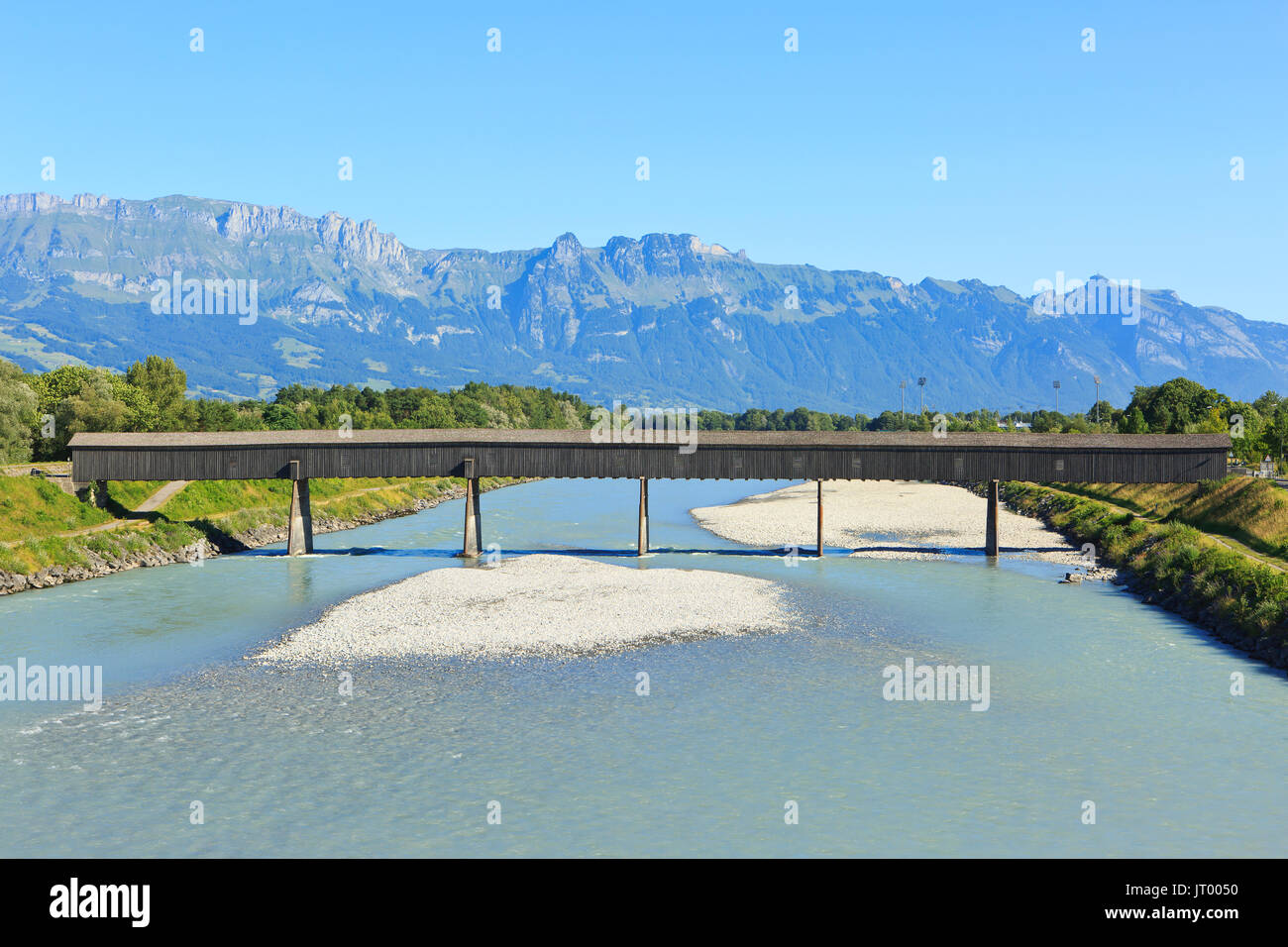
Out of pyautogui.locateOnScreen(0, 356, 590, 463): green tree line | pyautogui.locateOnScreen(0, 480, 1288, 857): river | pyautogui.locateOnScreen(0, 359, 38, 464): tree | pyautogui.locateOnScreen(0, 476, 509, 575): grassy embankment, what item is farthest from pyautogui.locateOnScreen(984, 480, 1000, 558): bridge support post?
pyautogui.locateOnScreen(0, 359, 38, 464): tree

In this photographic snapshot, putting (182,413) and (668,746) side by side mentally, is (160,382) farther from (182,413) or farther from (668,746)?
(668,746)

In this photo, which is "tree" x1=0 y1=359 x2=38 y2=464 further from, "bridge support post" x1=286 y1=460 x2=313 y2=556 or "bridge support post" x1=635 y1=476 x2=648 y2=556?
"bridge support post" x1=635 y1=476 x2=648 y2=556

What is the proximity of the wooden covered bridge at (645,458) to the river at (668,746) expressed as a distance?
55.8ft

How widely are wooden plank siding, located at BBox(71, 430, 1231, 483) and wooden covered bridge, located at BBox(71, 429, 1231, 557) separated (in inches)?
2.7

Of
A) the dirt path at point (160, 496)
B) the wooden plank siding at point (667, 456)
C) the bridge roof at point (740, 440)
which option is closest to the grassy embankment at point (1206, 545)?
the wooden plank siding at point (667, 456)

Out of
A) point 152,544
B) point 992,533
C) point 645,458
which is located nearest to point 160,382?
point 152,544

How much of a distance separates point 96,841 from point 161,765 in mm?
4497

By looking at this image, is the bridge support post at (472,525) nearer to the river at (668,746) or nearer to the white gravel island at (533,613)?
the white gravel island at (533,613)

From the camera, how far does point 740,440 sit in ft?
201

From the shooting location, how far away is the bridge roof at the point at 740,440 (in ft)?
197

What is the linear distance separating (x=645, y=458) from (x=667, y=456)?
134cm
